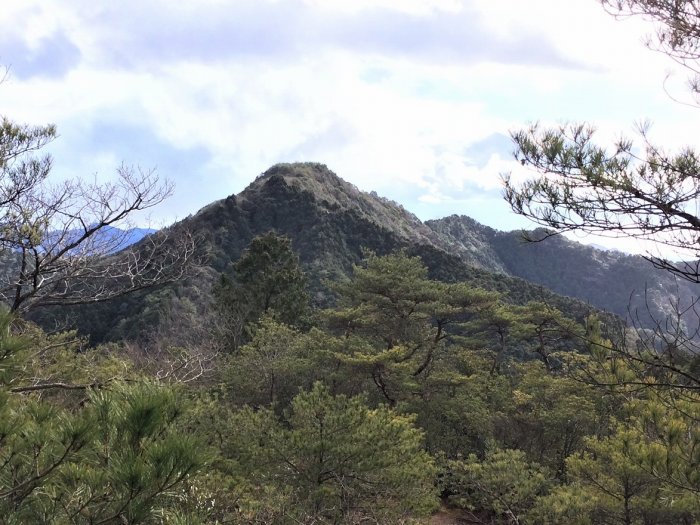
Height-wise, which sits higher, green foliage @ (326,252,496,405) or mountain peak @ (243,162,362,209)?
mountain peak @ (243,162,362,209)

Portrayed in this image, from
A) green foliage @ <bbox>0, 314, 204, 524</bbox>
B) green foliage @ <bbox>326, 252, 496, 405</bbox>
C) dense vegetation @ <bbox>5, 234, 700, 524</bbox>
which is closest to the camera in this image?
green foliage @ <bbox>0, 314, 204, 524</bbox>

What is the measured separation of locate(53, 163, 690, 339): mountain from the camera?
35.8m

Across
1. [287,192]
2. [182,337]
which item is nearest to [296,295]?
[182,337]

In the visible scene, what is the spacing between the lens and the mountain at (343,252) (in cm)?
3581

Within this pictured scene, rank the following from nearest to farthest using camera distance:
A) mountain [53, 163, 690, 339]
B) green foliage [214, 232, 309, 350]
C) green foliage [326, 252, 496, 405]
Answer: green foliage [326, 252, 496, 405]
green foliage [214, 232, 309, 350]
mountain [53, 163, 690, 339]

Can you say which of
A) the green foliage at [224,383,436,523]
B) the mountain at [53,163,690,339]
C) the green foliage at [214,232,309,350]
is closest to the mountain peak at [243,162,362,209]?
the mountain at [53,163,690,339]

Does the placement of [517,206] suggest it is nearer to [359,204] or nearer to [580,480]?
[580,480]

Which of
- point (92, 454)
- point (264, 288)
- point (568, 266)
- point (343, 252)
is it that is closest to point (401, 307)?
point (264, 288)

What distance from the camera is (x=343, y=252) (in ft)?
169

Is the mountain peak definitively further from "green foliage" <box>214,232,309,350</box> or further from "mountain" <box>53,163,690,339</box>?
"green foliage" <box>214,232,309,350</box>

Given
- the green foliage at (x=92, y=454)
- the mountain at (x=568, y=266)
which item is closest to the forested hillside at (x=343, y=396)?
the green foliage at (x=92, y=454)

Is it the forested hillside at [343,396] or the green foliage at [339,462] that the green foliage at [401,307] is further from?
the green foliage at [339,462]

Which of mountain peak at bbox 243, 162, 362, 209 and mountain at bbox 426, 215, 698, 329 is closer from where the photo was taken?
mountain peak at bbox 243, 162, 362, 209

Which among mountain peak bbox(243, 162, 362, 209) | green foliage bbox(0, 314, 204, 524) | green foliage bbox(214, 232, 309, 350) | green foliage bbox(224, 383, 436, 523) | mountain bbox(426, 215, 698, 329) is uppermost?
mountain peak bbox(243, 162, 362, 209)
